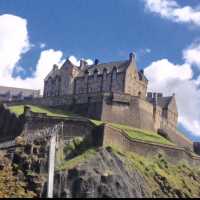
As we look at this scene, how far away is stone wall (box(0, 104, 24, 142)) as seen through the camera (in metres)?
68.8

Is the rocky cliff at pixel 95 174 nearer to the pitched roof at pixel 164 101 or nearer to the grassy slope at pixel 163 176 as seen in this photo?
the grassy slope at pixel 163 176

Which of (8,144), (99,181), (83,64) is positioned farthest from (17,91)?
(99,181)

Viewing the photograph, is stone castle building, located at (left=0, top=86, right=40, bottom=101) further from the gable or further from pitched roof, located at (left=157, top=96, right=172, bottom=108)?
the gable

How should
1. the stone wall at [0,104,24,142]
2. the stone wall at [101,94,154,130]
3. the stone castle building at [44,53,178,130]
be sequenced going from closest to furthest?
the stone wall at [0,104,24,142], the stone wall at [101,94,154,130], the stone castle building at [44,53,178,130]

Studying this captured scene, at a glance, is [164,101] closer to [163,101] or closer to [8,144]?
[163,101]

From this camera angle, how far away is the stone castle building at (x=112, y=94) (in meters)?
75.6

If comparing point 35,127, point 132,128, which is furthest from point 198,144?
point 35,127

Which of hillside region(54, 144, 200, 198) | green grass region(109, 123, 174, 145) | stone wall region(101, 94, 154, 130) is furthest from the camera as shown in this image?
stone wall region(101, 94, 154, 130)

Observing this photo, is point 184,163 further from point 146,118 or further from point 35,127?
point 35,127

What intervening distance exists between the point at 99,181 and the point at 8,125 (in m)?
18.5

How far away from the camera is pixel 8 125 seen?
72.8 meters

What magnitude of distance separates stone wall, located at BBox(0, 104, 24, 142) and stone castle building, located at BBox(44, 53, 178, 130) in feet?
25.7

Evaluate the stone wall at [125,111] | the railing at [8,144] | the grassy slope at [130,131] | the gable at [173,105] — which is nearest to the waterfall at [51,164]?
the railing at [8,144]

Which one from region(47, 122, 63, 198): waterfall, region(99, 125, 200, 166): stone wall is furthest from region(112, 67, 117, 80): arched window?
region(47, 122, 63, 198): waterfall
